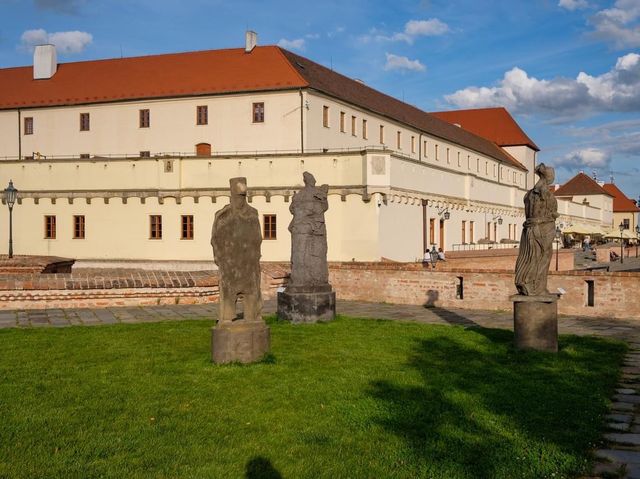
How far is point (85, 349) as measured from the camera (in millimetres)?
10234

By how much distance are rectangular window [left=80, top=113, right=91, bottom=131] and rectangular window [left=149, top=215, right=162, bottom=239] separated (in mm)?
12348

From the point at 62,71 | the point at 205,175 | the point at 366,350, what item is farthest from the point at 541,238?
the point at 62,71

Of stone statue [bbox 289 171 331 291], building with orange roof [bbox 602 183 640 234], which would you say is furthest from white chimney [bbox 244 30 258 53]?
building with orange roof [bbox 602 183 640 234]

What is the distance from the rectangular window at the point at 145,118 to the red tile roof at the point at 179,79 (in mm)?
985

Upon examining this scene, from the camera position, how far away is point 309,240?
46.9ft

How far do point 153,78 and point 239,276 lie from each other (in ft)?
123

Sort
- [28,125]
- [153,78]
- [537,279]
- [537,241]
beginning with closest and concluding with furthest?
[537,279] < [537,241] < [153,78] < [28,125]

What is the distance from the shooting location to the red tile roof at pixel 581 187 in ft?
313

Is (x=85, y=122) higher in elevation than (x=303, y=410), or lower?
higher

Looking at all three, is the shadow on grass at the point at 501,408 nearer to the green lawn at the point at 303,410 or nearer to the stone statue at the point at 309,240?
the green lawn at the point at 303,410

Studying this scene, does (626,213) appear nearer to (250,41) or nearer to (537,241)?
(250,41)

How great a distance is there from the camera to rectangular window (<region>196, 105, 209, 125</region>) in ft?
135

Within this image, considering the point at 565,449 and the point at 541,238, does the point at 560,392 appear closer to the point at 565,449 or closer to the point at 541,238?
the point at 565,449

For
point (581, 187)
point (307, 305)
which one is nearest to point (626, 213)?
point (581, 187)
